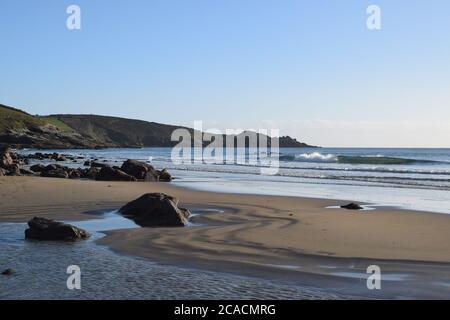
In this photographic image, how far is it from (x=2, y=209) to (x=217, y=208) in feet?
20.4

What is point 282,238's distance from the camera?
11242mm

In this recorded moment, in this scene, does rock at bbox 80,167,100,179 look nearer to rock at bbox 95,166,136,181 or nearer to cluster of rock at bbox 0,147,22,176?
rock at bbox 95,166,136,181

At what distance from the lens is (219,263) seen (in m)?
8.80

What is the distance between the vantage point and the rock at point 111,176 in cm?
2872

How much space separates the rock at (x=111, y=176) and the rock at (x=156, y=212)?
14178 millimetres

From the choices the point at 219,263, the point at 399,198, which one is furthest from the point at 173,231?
the point at 399,198

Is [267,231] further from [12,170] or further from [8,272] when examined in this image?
[12,170]

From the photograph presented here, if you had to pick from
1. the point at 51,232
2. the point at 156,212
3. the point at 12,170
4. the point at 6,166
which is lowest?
the point at 51,232

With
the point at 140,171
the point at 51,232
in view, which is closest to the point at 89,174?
the point at 140,171

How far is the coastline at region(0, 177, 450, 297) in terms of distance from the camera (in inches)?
339

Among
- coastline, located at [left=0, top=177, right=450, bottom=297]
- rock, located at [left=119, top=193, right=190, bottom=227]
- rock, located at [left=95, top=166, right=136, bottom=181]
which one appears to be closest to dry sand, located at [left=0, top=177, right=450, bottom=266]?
coastline, located at [left=0, top=177, right=450, bottom=297]

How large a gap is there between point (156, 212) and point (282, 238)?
3.54m

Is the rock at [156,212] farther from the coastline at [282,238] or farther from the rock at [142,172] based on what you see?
the rock at [142,172]

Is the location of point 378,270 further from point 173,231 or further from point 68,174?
point 68,174
